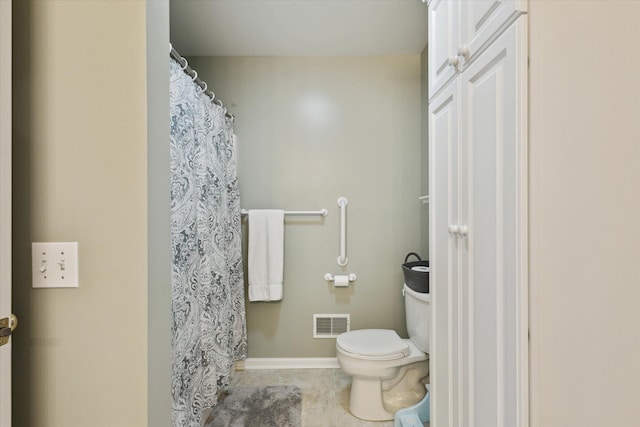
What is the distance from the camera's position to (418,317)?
75.5 inches

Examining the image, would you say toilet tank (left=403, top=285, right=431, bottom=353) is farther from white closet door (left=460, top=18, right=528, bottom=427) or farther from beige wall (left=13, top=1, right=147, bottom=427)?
beige wall (left=13, top=1, right=147, bottom=427)

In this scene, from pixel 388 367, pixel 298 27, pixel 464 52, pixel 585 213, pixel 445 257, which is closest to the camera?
pixel 585 213

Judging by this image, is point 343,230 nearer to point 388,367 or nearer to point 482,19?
point 388,367

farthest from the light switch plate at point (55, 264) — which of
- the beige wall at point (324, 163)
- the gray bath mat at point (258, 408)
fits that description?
the beige wall at point (324, 163)

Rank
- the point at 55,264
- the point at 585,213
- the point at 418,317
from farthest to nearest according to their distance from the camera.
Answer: the point at 418,317, the point at 55,264, the point at 585,213

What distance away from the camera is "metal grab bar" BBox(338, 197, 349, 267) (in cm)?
243

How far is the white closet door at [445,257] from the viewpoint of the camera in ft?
3.50

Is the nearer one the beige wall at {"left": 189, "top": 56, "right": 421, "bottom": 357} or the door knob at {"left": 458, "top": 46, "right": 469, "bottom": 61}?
the door knob at {"left": 458, "top": 46, "right": 469, "bottom": 61}

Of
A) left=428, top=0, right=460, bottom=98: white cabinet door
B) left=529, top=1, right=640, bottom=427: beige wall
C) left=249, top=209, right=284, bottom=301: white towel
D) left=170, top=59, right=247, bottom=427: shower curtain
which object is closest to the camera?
left=529, top=1, right=640, bottom=427: beige wall

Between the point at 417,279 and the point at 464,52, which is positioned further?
the point at 417,279

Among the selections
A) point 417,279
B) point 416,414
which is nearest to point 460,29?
point 417,279

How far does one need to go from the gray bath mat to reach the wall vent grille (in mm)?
434

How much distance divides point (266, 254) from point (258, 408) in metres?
0.98
